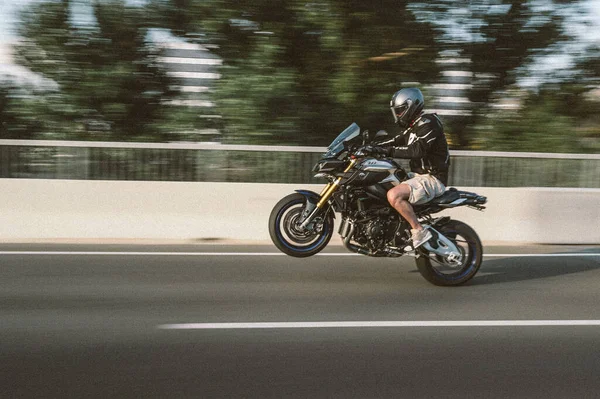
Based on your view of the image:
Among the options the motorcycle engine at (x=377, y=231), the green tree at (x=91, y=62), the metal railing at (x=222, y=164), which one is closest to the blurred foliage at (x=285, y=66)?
the green tree at (x=91, y=62)

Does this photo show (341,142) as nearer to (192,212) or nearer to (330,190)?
(330,190)

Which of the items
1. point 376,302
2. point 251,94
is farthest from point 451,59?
point 376,302

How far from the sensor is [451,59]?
1288 centimetres

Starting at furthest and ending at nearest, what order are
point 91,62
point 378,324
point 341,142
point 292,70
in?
point 91,62 → point 292,70 → point 341,142 → point 378,324

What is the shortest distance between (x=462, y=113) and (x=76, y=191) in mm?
7242

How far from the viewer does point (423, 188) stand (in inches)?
273

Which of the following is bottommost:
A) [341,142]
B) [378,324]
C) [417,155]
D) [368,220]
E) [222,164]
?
[378,324]

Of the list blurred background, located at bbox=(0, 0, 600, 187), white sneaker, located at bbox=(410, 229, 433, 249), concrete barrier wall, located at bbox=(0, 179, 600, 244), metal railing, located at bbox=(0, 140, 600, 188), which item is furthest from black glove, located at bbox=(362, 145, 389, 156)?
blurred background, located at bbox=(0, 0, 600, 187)

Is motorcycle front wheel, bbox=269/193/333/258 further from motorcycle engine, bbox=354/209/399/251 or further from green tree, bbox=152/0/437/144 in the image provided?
green tree, bbox=152/0/437/144

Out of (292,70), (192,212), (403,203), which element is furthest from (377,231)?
(292,70)

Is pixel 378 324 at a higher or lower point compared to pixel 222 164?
lower

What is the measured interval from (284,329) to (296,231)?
5.99 ft

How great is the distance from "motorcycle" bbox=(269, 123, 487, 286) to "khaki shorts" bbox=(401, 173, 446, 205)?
0.24ft

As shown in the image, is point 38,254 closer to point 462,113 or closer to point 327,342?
point 327,342
